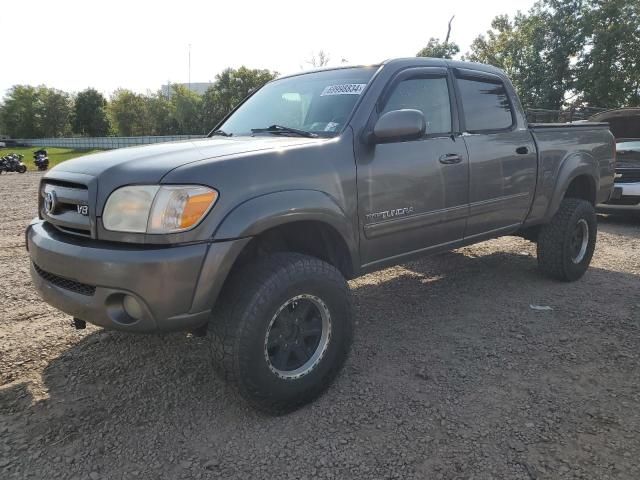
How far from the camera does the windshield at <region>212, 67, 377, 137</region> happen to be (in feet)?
10.6

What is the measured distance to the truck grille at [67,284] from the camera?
7.84 feet

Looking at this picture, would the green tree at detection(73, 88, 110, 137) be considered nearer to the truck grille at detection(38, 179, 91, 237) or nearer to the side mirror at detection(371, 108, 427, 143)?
the truck grille at detection(38, 179, 91, 237)

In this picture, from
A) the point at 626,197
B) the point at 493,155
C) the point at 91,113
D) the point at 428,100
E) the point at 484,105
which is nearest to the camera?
the point at 428,100

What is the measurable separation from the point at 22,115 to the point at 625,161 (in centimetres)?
8755

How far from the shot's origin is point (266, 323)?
249 cm

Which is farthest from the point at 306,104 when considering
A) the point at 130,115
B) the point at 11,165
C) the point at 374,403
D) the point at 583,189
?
the point at 130,115

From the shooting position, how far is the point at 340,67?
3.65 m

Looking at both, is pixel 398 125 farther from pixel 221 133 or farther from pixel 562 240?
pixel 562 240

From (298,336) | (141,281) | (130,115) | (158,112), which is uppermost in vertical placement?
(158,112)

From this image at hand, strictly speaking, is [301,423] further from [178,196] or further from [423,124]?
[423,124]

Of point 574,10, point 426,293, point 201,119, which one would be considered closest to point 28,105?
point 201,119

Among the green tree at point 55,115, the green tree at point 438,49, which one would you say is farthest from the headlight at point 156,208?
the green tree at point 55,115

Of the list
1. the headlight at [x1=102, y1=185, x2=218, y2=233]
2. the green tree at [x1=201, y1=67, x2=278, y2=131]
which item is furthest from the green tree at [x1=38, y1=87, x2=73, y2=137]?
the headlight at [x1=102, y1=185, x2=218, y2=233]

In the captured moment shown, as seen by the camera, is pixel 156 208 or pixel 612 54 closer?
pixel 156 208
